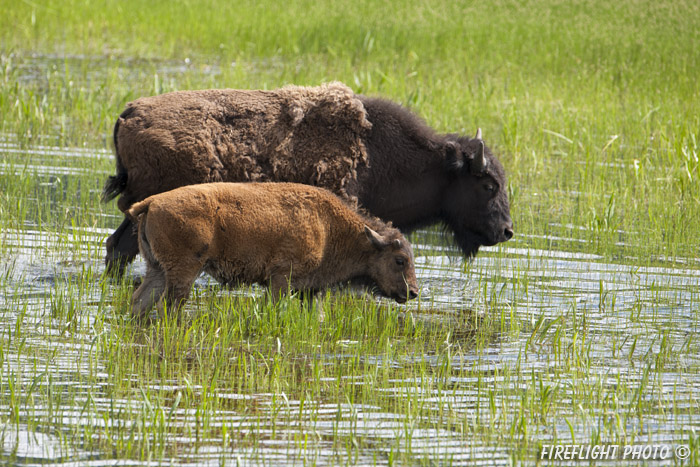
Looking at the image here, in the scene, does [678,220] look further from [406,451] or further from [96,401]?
[96,401]

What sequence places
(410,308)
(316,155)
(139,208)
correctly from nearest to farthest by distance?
(139,208), (410,308), (316,155)

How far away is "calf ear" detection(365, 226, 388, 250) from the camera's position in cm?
796

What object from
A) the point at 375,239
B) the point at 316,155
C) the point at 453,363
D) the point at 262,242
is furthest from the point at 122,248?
the point at 453,363

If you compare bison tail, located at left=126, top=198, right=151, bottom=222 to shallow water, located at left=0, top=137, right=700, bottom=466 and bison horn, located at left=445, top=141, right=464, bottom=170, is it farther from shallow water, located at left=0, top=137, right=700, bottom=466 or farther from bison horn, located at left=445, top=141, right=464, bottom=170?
bison horn, located at left=445, top=141, right=464, bottom=170

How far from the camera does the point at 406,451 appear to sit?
16.7 ft

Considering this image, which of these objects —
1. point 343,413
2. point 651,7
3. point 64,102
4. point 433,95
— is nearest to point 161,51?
point 64,102

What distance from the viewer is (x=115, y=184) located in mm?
8297

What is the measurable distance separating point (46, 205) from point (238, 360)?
469cm

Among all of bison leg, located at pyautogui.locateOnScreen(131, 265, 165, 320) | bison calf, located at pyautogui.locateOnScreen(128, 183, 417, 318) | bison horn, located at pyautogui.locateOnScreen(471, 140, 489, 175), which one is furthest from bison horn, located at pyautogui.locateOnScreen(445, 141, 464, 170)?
bison leg, located at pyautogui.locateOnScreen(131, 265, 165, 320)

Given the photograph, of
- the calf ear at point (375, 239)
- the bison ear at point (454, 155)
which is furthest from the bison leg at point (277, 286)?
the bison ear at point (454, 155)

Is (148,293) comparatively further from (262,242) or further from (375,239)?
(375,239)

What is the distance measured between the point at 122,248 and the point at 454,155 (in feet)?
10.6

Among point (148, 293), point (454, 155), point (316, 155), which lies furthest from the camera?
point (454, 155)

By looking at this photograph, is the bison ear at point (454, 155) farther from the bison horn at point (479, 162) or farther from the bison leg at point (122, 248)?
the bison leg at point (122, 248)
